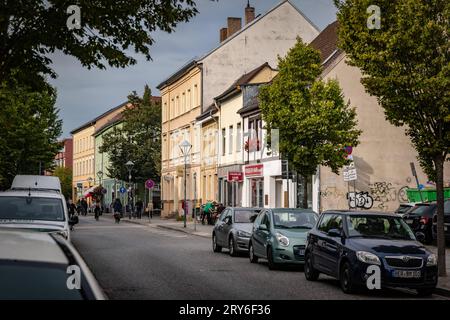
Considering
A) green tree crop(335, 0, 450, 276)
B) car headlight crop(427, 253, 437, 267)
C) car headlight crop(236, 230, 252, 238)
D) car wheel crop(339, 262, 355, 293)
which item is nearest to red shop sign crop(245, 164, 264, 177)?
car headlight crop(236, 230, 252, 238)

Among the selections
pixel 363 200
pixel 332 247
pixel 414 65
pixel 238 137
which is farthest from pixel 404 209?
pixel 238 137

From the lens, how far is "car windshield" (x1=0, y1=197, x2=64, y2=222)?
16.0m

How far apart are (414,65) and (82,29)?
6928 mm

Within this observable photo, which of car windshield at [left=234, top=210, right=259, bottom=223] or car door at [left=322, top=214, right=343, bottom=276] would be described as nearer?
car door at [left=322, top=214, right=343, bottom=276]

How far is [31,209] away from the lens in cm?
1634

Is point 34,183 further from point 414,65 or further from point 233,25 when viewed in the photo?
point 233,25

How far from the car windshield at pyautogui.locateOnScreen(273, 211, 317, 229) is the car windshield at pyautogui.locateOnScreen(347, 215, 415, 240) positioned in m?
4.86

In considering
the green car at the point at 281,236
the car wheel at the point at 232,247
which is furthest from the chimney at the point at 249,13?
the green car at the point at 281,236

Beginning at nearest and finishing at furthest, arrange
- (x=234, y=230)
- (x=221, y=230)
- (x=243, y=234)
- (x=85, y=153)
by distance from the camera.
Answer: (x=243, y=234)
(x=234, y=230)
(x=221, y=230)
(x=85, y=153)

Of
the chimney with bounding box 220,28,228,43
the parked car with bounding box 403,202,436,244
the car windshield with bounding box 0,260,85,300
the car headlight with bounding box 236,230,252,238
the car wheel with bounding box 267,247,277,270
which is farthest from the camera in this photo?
the chimney with bounding box 220,28,228,43

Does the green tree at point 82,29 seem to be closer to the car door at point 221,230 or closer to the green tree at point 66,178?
the car door at point 221,230

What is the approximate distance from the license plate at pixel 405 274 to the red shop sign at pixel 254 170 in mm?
31004

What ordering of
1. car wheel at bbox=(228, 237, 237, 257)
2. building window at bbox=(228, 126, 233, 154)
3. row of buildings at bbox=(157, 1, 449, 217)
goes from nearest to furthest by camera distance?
car wheel at bbox=(228, 237, 237, 257) → row of buildings at bbox=(157, 1, 449, 217) → building window at bbox=(228, 126, 233, 154)

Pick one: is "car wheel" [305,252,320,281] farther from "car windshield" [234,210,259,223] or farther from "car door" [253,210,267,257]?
"car windshield" [234,210,259,223]
